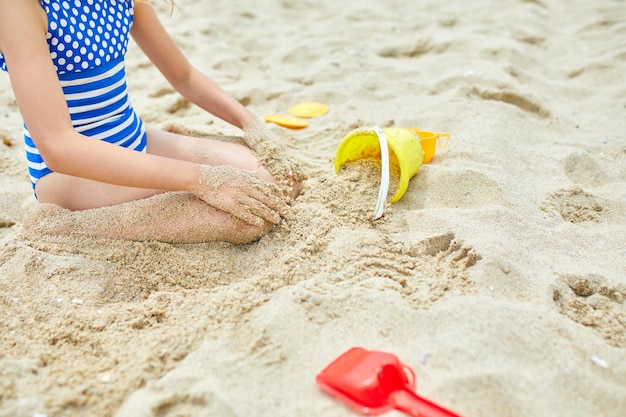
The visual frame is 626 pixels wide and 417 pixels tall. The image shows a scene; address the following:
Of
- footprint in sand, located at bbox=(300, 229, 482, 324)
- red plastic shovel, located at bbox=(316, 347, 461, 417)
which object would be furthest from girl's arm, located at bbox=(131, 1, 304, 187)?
red plastic shovel, located at bbox=(316, 347, 461, 417)

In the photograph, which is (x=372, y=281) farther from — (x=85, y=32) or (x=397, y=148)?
(x=85, y=32)

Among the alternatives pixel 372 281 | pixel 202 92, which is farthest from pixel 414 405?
pixel 202 92

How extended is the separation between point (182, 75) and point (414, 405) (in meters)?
1.37

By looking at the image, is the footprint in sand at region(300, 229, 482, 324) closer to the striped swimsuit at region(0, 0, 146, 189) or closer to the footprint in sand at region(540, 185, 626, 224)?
the footprint in sand at region(540, 185, 626, 224)

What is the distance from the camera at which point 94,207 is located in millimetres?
1538

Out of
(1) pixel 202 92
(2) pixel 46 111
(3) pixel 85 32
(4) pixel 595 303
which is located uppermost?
(3) pixel 85 32

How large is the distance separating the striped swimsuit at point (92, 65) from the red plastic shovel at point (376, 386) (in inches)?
40.3

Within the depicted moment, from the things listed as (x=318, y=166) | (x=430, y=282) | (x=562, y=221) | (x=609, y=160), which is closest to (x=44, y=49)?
(x=318, y=166)

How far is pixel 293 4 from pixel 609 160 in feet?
8.35

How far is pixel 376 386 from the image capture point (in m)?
0.95

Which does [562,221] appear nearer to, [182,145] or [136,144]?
[182,145]

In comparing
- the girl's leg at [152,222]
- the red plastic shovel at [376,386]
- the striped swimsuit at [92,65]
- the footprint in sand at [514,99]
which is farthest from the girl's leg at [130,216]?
the footprint in sand at [514,99]

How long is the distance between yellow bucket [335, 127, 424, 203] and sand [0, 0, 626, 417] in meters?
0.05

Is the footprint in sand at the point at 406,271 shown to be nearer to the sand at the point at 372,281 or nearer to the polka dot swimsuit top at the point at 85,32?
the sand at the point at 372,281
